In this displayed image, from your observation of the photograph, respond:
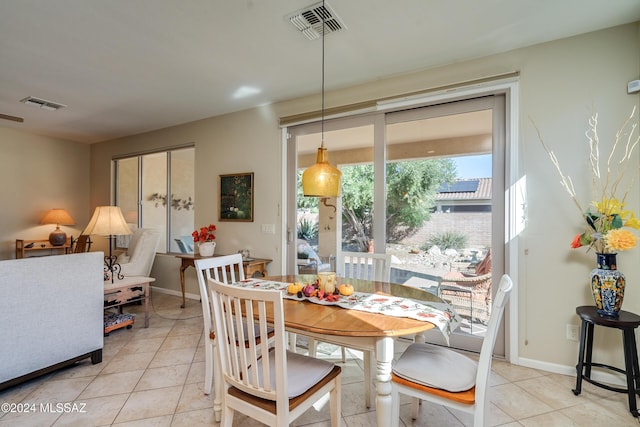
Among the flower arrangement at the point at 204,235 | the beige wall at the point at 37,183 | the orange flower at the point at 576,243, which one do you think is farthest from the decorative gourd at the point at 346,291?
the beige wall at the point at 37,183

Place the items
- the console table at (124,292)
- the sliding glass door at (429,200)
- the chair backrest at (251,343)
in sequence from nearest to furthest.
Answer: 1. the chair backrest at (251,343)
2. the sliding glass door at (429,200)
3. the console table at (124,292)

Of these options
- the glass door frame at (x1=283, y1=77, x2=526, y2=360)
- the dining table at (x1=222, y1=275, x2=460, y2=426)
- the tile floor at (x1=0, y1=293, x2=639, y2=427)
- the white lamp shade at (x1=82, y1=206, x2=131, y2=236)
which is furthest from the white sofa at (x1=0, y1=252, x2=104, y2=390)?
the glass door frame at (x1=283, y1=77, x2=526, y2=360)

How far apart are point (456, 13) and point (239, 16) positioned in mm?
1452

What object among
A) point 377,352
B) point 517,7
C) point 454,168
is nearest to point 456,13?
point 517,7

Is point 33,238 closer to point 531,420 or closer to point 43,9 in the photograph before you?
point 43,9

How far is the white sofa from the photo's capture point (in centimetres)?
196

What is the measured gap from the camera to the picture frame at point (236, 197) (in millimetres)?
3799

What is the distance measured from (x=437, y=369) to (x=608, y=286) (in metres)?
1.39

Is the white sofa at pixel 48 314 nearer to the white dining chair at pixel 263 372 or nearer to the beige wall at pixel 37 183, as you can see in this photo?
the white dining chair at pixel 263 372

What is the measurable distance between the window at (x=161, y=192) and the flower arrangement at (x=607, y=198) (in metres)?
4.39

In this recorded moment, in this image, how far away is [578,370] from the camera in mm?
2021

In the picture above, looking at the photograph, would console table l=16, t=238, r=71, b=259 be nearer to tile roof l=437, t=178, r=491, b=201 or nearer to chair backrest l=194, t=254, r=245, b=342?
chair backrest l=194, t=254, r=245, b=342

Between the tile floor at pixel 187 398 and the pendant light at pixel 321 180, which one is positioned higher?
the pendant light at pixel 321 180

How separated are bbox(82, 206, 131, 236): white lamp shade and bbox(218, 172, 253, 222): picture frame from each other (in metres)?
1.20
